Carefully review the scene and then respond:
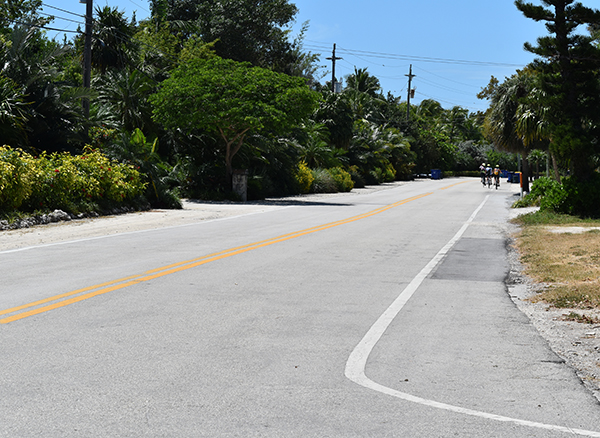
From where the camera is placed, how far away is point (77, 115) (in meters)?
24.6

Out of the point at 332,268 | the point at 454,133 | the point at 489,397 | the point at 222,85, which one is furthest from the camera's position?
the point at 454,133

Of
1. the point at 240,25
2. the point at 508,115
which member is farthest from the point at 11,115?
the point at 240,25

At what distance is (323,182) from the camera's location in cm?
4462

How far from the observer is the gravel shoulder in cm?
616

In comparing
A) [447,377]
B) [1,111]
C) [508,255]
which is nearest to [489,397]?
[447,377]

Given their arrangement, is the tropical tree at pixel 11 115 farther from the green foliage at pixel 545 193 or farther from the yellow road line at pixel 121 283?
the green foliage at pixel 545 193

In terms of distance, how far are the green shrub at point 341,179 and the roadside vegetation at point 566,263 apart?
2660 centimetres

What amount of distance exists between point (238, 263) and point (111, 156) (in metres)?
15.3

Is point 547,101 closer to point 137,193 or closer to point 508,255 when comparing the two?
Result: point 508,255

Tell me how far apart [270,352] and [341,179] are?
4189cm

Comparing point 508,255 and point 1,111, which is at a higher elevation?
point 1,111

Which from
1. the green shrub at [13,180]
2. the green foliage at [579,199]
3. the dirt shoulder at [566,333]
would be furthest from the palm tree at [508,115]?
the dirt shoulder at [566,333]

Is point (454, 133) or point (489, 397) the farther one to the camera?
point (454, 133)

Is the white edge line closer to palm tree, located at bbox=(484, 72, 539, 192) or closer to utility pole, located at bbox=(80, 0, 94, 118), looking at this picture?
utility pole, located at bbox=(80, 0, 94, 118)
